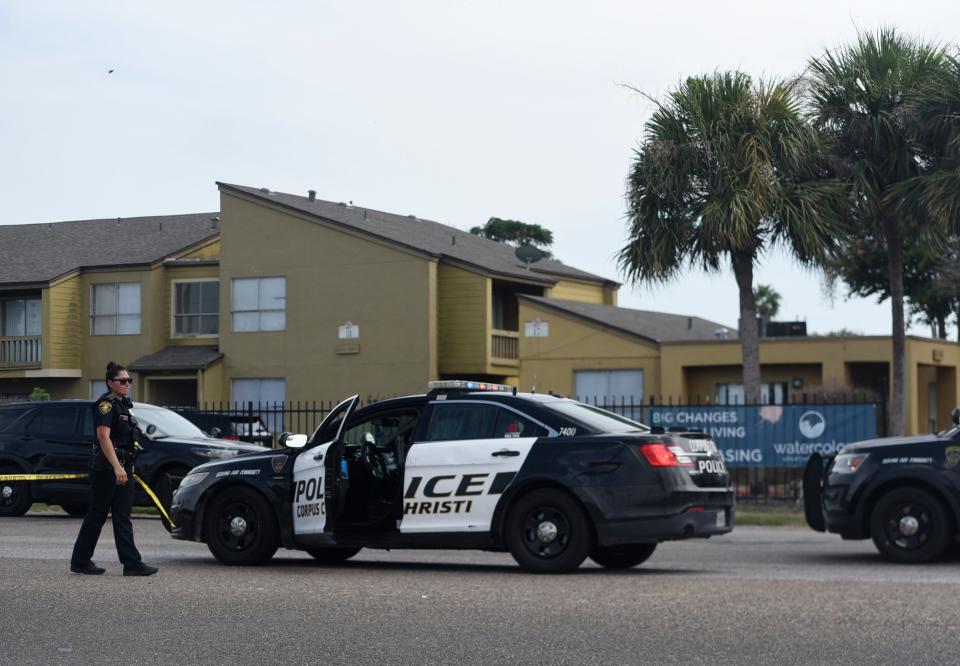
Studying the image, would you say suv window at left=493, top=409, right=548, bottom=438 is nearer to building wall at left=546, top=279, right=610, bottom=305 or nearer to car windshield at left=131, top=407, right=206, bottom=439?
car windshield at left=131, top=407, right=206, bottom=439

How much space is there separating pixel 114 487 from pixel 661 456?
14.6ft

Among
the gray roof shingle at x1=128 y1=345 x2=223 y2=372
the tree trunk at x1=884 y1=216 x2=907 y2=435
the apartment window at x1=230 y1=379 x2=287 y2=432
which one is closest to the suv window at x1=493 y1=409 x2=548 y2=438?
the tree trunk at x1=884 y1=216 x2=907 y2=435

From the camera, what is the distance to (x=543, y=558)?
38.5ft

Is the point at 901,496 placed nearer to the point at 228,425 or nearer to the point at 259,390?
the point at 228,425

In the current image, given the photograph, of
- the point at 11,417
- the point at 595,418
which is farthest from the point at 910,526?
the point at 11,417

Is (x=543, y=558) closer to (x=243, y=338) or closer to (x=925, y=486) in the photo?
(x=925, y=486)

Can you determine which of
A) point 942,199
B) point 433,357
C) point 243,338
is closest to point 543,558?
point 942,199

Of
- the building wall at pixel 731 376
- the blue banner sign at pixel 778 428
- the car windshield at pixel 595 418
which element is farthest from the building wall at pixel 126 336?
the car windshield at pixel 595 418

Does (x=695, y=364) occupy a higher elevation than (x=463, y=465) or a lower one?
higher

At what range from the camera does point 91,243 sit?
45.1 m

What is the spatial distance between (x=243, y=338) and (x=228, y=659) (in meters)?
32.8

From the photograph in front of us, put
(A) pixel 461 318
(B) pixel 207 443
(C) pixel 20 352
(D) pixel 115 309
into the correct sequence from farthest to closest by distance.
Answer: (C) pixel 20 352
(D) pixel 115 309
(A) pixel 461 318
(B) pixel 207 443

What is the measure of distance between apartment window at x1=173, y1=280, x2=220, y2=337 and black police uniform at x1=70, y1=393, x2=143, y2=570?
3030cm

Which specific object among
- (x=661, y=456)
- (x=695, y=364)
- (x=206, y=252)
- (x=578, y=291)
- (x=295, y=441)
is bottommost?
(x=661, y=456)
